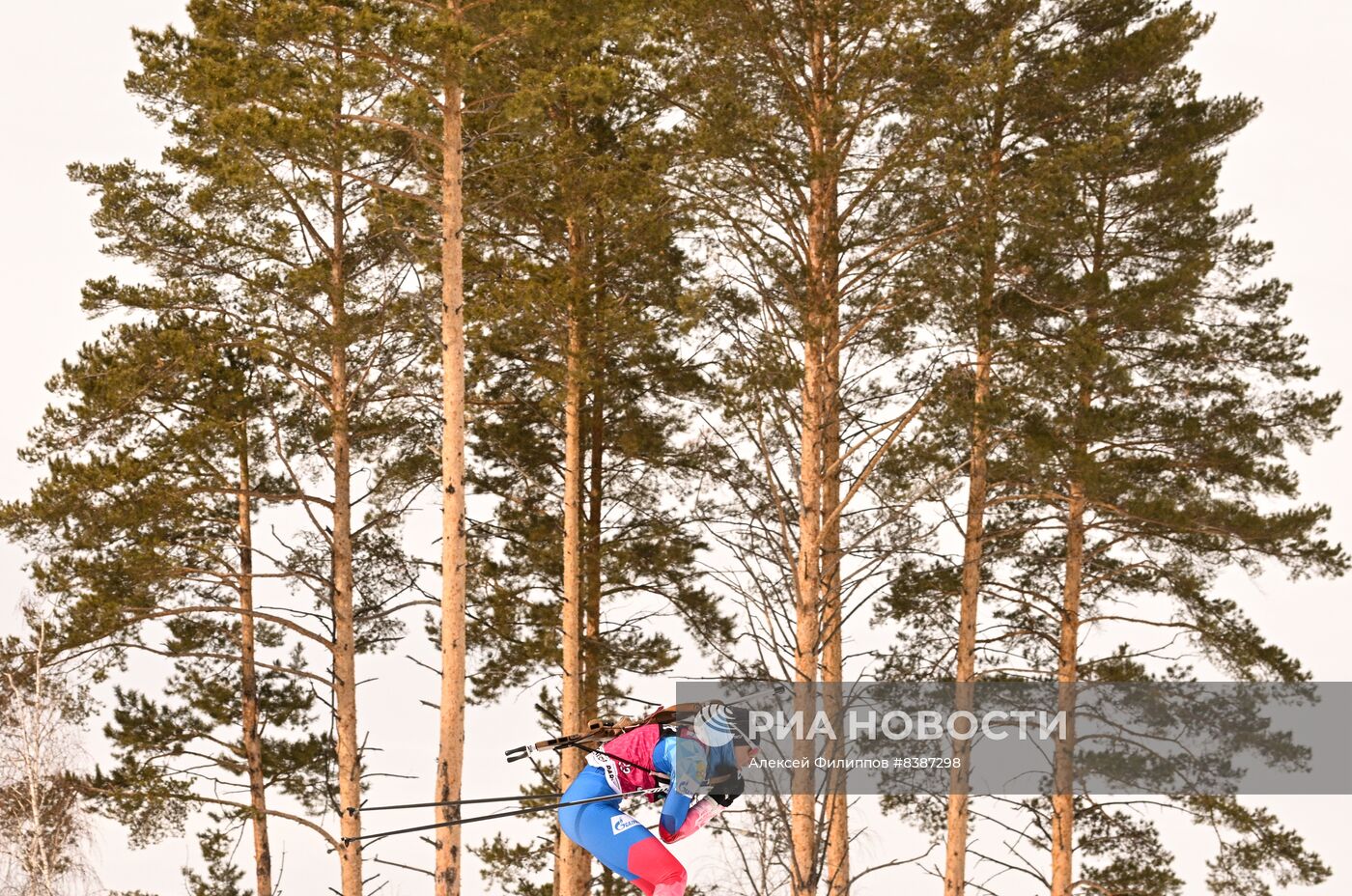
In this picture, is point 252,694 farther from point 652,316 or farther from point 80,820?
point 652,316

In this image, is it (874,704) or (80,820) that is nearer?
(80,820)

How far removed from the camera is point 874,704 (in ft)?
51.5

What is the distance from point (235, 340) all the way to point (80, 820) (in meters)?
5.02

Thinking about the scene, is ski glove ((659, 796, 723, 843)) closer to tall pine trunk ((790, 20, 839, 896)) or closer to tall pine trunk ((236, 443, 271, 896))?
tall pine trunk ((790, 20, 839, 896))

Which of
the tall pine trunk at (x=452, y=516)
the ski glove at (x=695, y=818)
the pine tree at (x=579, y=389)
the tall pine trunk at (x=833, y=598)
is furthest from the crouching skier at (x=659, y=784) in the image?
the pine tree at (x=579, y=389)

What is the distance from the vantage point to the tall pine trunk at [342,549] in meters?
14.7

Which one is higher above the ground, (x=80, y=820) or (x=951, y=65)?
(x=951, y=65)

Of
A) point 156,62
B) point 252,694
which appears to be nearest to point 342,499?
point 252,694

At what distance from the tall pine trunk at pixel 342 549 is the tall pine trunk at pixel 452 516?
3285mm

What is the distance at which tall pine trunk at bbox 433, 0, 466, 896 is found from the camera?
1106cm

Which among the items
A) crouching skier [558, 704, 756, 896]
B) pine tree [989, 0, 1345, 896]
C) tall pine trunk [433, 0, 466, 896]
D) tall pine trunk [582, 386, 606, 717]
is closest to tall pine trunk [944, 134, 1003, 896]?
pine tree [989, 0, 1345, 896]

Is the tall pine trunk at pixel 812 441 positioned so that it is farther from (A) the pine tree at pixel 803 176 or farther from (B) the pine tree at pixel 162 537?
(B) the pine tree at pixel 162 537

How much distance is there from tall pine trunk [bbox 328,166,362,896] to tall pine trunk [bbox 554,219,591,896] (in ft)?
7.03

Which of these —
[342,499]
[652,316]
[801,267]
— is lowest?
[342,499]
